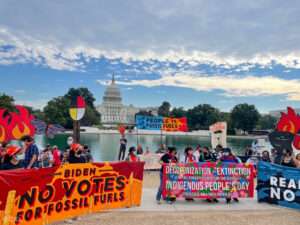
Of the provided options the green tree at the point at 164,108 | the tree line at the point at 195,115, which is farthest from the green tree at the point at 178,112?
the green tree at the point at 164,108

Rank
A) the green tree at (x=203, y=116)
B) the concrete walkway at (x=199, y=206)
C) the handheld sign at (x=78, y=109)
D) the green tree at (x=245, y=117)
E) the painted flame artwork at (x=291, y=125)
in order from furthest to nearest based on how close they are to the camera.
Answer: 1. the green tree at (x=203, y=116)
2. the green tree at (x=245, y=117)
3. the painted flame artwork at (x=291, y=125)
4. the handheld sign at (x=78, y=109)
5. the concrete walkway at (x=199, y=206)

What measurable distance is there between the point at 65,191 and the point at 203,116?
100706 mm

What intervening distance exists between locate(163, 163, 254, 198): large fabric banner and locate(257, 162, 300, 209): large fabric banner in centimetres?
81

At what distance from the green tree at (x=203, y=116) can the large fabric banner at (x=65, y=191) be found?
97.5 metres

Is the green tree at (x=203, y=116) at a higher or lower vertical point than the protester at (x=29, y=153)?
higher

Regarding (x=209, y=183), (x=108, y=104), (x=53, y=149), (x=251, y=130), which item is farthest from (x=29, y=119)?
(x=108, y=104)

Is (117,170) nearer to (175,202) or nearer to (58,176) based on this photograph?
(58,176)

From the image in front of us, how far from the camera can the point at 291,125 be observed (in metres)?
12.5

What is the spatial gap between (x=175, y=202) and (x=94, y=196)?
98.9 inches

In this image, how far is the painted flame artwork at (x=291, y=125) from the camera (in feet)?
40.7

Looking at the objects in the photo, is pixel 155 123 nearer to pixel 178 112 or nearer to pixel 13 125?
pixel 13 125

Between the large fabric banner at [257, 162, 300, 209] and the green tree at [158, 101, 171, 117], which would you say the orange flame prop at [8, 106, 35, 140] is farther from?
the green tree at [158, 101, 171, 117]

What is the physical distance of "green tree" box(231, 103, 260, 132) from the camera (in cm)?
9512

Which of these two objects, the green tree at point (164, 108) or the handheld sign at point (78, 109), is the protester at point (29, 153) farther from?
the green tree at point (164, 108)
